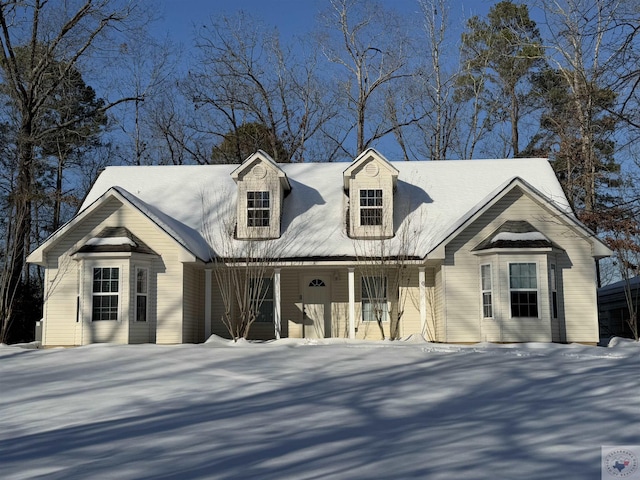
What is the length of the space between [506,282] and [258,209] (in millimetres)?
7216

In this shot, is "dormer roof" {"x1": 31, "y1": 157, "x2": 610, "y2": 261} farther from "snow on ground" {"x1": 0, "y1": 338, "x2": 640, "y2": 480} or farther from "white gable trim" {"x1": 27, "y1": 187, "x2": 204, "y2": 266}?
"snow on ground" {"x1": 0, "y1": 338, "x2": 640, "y2": 480}

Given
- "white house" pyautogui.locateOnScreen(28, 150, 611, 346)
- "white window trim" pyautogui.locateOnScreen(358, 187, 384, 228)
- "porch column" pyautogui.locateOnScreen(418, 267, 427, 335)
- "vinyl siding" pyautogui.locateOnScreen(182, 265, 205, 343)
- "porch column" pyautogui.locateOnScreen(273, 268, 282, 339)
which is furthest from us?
"white window trim" pyautogui.locateOnScreen(358, 187, 384, 228)

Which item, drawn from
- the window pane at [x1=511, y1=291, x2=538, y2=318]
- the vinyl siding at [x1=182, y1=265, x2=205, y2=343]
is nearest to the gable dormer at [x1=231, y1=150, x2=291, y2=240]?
the vinyl siding at [x1=182, y1=265, x2=205, y2=343]

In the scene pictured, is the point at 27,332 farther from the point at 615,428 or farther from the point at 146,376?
the point at 615,428

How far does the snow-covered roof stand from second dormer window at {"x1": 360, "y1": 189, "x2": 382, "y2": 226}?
60cm

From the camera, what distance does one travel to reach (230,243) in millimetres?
19453

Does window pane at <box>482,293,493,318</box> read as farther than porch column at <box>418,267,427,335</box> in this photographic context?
No

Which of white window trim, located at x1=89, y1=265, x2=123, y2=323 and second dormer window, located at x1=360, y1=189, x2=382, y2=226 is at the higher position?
second dormer window, located at x1=360, y1=189, x2=382, y2=226

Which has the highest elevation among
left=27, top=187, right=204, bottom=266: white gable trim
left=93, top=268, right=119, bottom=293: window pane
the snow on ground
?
left=27, top=187, right=204, bottom=266: white gable trim

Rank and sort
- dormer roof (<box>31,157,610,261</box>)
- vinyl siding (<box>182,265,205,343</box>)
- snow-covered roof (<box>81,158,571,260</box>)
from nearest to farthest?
dormer roof (<box>31,157,610,261</box>) < vinyl siding (<box>182,265,205,343</box>) < snow-covered roof (<box>81,158,571,260</box>)

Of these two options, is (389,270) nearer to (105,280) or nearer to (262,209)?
(262,209)

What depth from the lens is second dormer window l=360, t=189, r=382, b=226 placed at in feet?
65.7

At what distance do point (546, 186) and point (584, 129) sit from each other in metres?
6.61

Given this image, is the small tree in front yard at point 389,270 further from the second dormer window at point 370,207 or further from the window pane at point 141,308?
the window pane at point 141,308
